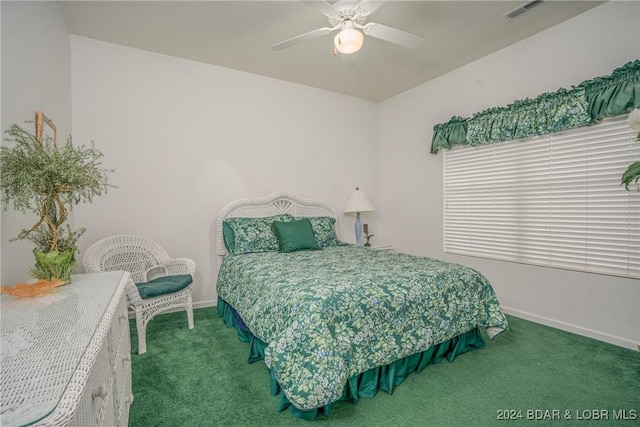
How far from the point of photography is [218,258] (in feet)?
12.0

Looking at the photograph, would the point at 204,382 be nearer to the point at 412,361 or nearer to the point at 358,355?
the point at 358,355

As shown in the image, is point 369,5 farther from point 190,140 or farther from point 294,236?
point 190,140

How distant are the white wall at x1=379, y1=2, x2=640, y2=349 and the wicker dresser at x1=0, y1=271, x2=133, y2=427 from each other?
11.8 ft

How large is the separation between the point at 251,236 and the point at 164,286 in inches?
40.4

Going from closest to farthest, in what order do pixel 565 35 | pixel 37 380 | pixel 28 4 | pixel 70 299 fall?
pixel 37 380
pixel 70 299
pixel 28 4
pixel 565 35

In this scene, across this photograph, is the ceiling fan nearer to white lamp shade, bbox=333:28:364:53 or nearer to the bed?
white lamp shade, bbox=333:28:364:53

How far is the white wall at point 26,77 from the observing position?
1.61 metres

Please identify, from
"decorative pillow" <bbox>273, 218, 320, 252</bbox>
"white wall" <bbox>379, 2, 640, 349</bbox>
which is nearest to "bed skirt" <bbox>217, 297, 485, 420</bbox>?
"decorative pillow" <bbox>273, 218, 320, 252</bbox>

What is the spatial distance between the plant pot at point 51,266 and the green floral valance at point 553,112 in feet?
12.6

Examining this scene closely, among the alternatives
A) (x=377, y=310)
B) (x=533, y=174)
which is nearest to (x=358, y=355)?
(x=377, y=310)

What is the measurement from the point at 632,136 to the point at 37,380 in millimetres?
3809

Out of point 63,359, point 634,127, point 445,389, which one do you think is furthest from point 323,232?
point 63,359

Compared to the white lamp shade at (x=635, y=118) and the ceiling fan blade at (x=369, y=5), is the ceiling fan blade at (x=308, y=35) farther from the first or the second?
the white lamp shade at (x=635, y=118)

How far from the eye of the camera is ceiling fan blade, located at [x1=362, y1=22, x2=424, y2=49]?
2211mm
